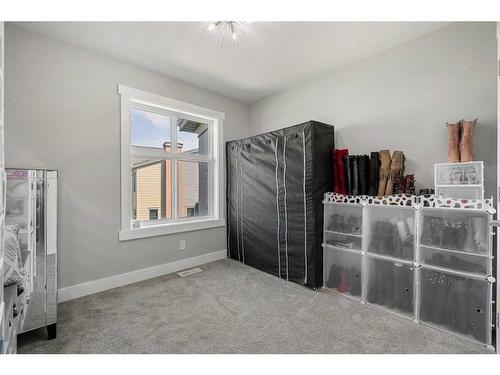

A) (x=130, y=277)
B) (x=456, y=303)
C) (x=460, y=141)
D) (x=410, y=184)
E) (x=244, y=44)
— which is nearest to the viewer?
(x=456, y=303)

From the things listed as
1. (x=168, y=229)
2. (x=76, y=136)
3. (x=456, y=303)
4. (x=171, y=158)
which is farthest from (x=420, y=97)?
(x=76, y=136)

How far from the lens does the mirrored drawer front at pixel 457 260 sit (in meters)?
1.66

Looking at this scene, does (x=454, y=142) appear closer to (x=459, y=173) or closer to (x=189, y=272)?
(x=459, y=173)

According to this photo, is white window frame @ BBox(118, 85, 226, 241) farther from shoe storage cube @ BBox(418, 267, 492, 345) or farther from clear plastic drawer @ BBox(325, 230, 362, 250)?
shoe storage cube @ BBox(418, 267, 492, 345)

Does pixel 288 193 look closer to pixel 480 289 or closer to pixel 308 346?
pixel 308 346

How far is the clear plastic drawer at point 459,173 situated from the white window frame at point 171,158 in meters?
2.58

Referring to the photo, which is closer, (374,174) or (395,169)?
(395,169)

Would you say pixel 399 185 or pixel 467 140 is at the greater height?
pixel 467 140

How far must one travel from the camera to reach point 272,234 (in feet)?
9.63

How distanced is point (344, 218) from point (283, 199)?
0.69 metres

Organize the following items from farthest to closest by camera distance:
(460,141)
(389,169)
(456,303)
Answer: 1. (389,169)
2. (460,141)
3. (456,303)

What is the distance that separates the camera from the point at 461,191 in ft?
5.98

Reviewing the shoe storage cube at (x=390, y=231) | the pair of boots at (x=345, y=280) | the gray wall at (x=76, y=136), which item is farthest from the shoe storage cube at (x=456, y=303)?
the gray wall at (x=76, y=136)
